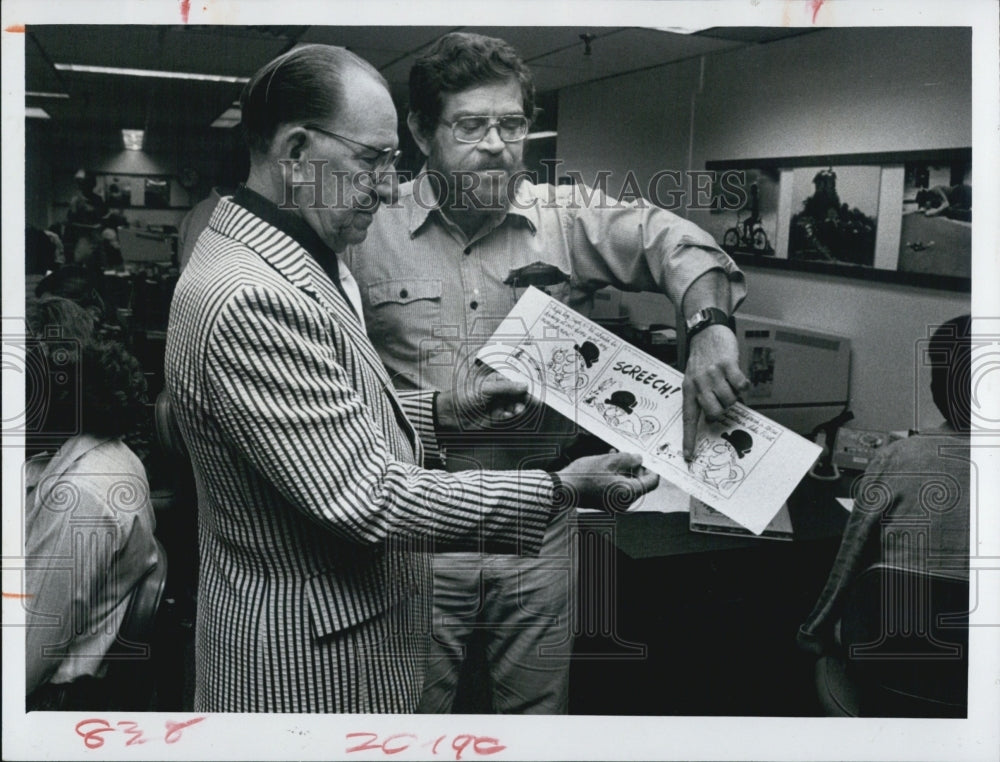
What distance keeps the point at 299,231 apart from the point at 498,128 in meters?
0.48

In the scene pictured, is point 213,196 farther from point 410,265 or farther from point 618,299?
point 618,299

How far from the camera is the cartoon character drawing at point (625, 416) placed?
182 centimetres

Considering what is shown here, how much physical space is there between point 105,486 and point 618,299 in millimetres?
1142

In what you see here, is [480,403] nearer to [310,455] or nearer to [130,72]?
[310,455]

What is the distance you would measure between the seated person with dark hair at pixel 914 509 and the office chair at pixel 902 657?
34mm

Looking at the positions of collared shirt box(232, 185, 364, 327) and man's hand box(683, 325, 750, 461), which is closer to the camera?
collared shirt box(232, 185, 364, 327)

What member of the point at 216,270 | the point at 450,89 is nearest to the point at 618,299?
the point at 450,89

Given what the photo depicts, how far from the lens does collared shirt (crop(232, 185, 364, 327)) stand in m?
1.61

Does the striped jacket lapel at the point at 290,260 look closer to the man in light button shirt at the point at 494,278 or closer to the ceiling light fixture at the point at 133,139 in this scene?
the man in light button shirt at the point at 494,278

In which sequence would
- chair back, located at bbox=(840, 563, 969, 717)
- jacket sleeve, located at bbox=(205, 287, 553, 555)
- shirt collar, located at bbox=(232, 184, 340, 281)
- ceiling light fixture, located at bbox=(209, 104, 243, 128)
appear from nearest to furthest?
1. jacket sleeve, located at bbox=(205, 287, 553, 555)
2. shirt collar, located at bbox=(232, 184, 340, 281)
3. ceiling light fixture, located at bbox=(209, 104, 243, 128)
4. chair back, located at bbox=(840, 563, 969, 717)

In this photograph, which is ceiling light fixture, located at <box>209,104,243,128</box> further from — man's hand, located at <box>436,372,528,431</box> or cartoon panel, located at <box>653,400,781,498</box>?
cartoon panel, located at <box>653,400,781,498</box>

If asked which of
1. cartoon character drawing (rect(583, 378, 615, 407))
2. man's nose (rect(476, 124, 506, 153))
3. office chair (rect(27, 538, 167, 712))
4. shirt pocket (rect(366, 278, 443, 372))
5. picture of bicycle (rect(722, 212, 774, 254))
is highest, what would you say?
man's nose (rect(476, 124, 506, 153))

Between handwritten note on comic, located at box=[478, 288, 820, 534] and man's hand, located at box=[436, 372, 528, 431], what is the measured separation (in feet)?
0.08

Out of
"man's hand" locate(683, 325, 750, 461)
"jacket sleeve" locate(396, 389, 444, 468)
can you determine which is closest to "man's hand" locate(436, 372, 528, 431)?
"jacket sleeve" locate(396, 389, 444, 468)
